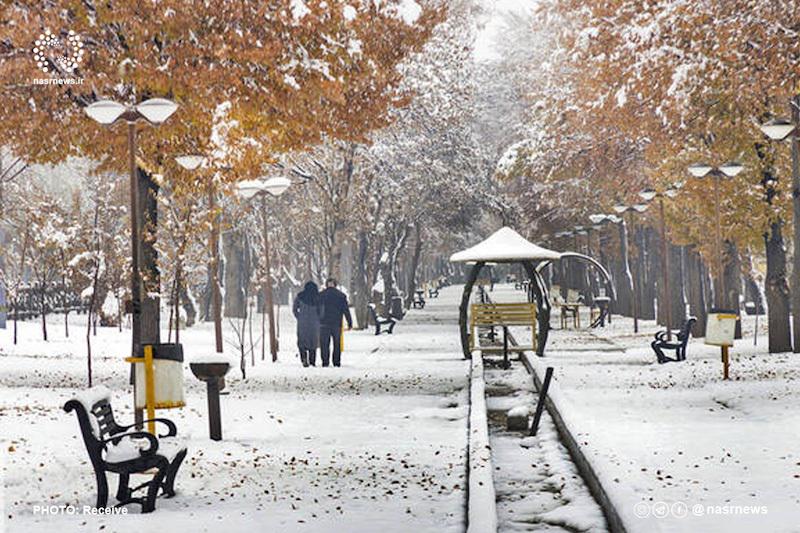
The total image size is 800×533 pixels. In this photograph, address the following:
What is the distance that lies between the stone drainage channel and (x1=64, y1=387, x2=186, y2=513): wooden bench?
2630mm

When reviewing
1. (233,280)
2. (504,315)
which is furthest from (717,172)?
(233,280)

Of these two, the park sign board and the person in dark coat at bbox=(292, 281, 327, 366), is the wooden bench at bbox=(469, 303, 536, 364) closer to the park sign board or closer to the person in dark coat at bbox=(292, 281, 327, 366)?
the person in dark coat at bbox=(292, 281, 327, 366)

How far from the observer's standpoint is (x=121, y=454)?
→ 28.5ft

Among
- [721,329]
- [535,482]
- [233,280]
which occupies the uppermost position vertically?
[233,280]

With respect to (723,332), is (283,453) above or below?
below

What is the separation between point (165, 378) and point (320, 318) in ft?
42.2

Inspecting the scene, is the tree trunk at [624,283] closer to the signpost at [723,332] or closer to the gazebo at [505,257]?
the gazebo at [505,257]

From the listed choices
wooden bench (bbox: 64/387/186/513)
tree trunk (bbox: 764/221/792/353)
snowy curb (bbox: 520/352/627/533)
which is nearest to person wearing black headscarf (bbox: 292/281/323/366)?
snowy curb (bbox: 520/352/627/533)

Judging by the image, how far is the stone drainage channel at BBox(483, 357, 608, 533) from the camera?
29.2 ft

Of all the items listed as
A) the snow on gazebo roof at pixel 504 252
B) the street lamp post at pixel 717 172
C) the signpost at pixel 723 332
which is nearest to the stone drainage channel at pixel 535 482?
the signpost at pixel 723 332

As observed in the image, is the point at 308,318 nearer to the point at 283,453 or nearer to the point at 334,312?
the point at 334,312

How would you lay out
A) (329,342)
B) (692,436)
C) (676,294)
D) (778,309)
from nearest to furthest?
(692,436) < (329,342) < (778,309) < (676,294)

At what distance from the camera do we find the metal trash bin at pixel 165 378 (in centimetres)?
1082

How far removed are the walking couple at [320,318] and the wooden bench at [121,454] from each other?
14134mm
